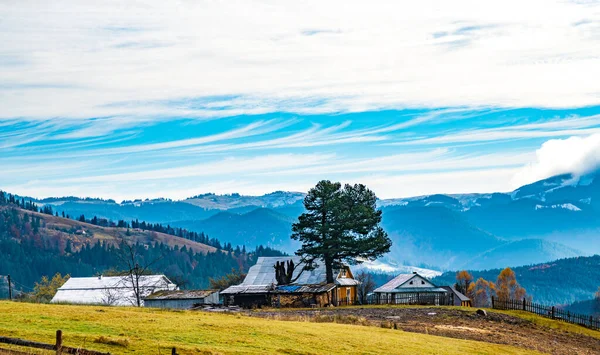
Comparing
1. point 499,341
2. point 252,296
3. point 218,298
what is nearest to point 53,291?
point 218,298

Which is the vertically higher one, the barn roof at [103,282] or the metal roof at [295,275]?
the metal roof at [295,275]

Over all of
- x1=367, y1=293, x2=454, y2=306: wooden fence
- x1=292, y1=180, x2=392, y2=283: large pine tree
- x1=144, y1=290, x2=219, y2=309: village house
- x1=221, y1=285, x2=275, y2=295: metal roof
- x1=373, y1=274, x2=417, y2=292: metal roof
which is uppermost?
x1=292, y1=180, x2=392, y2=283: large pine tree

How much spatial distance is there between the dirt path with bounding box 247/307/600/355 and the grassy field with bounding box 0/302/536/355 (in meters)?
5.61

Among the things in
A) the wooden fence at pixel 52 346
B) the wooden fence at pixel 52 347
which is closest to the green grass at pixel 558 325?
the wooden fence at pixel 52 347

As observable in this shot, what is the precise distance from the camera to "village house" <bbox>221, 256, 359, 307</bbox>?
109875 mm

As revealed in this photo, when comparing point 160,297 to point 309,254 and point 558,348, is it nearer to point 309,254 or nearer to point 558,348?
point 309,254

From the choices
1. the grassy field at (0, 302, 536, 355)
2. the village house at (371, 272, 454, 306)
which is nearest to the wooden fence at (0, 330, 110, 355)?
the grassy field at (0, 302, 536, 355)

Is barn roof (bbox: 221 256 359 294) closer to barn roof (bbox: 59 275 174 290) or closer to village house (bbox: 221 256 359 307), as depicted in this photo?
village house (bbox: 221 256 359 307)

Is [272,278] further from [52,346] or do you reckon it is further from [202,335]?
[52,346]

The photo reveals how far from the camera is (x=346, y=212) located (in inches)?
4734

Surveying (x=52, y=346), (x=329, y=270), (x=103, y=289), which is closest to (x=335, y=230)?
(x=329, y=270)

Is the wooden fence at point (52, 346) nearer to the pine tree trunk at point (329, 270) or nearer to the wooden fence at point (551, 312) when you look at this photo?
the wooden fence at point (551, 312)

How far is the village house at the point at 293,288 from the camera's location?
360 feet

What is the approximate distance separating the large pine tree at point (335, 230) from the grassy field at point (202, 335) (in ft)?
201
